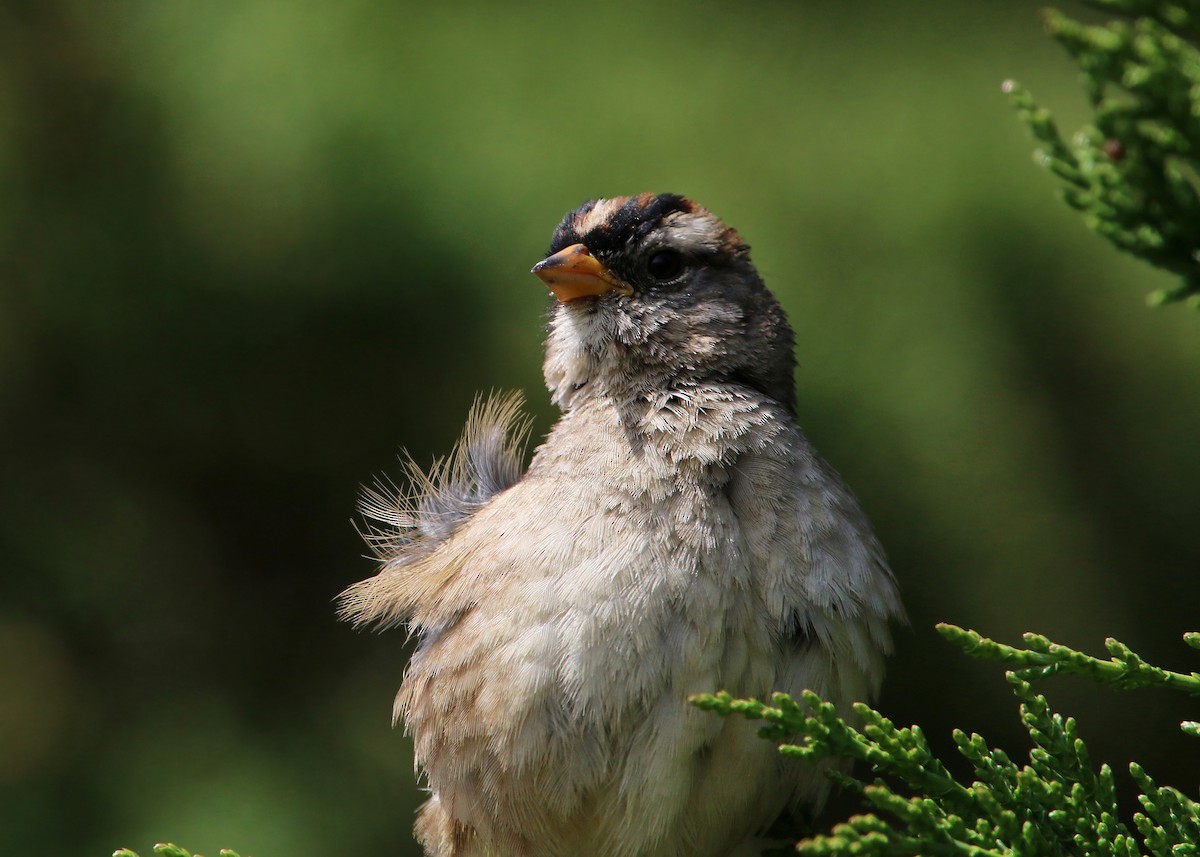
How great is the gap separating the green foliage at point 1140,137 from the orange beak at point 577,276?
153 centimetres

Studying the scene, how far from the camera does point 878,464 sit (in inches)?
162

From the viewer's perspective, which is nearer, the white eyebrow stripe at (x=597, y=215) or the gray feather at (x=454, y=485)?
the white eyebrow stripe at (x=597, y=215)

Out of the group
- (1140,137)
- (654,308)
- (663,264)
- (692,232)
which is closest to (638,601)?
(654,308)

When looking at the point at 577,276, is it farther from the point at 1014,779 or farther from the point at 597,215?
the point at 1014,779

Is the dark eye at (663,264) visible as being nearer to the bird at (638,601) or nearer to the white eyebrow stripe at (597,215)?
the bird at (638,601)

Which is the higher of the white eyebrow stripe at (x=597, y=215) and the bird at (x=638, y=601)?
the white eyebrow stripe at (x=597, y=215)

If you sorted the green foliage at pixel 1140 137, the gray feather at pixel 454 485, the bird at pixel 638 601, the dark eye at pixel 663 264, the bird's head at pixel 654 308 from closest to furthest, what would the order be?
the green foliage at pixel 1140 137, the bird at pixel 638 601, the bird's head at pixel 654 308, the dark eye at pixel 663 264, the gray feather at pixel 454 485

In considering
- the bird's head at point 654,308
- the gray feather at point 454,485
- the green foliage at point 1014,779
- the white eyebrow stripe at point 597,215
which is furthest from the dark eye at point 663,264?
the green foliage at point 1014,779

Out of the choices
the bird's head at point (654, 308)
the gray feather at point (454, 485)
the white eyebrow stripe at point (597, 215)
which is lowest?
the gray feather at point (454, 485)

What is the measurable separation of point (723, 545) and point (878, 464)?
1870 millimetres

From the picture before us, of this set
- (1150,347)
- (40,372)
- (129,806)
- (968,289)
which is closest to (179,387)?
(40,372)

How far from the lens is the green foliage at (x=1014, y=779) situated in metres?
1.65

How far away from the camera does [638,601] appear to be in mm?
2324

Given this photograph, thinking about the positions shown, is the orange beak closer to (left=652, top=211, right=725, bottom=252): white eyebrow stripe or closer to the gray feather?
(left=652, top=211, right=725, bottom=252): white eyebrow stripe
